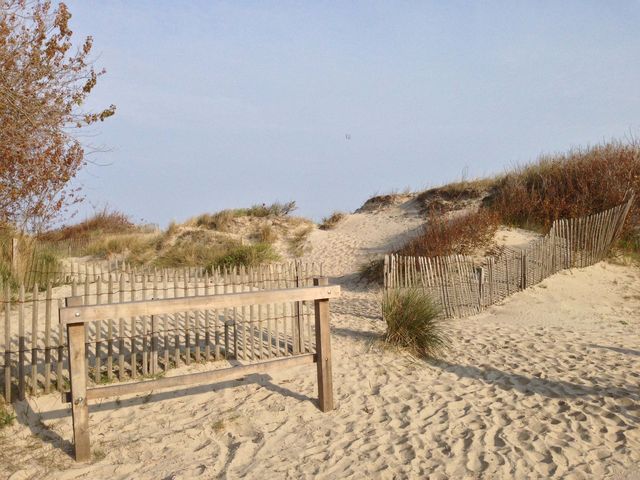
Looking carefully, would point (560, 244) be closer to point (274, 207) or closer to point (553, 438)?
point (553, 438)

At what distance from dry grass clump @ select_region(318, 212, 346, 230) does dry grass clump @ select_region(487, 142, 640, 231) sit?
6586 mm

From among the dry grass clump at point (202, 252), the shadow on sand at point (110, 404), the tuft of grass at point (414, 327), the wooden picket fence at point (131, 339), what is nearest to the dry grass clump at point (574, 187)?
the dry grass clump at point (202, 252)

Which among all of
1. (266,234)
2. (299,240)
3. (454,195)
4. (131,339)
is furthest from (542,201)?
(131,339)

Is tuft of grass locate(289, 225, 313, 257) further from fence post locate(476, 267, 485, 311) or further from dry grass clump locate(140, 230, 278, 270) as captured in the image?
fence post locate(476, 267, 485, 311)

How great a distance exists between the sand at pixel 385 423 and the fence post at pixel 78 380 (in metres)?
0.23

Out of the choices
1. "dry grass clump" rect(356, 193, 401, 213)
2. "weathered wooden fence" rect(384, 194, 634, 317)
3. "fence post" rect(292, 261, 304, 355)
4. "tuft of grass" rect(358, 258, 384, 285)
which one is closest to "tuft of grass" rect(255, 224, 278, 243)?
"dry grass clump" rect(356, 193, 401, 213)

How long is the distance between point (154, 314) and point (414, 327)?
12.5ft

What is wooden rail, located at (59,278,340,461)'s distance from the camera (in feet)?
13.0

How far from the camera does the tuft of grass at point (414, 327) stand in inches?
274

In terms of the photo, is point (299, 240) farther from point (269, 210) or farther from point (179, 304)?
point (179, 304)

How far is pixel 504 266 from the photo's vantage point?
11.0 metres

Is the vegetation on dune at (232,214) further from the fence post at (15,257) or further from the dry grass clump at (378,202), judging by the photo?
the fence post at (15,257)

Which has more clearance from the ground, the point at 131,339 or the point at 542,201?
the point at 542,201

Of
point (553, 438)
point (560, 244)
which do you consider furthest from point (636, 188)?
point (553, 438)
